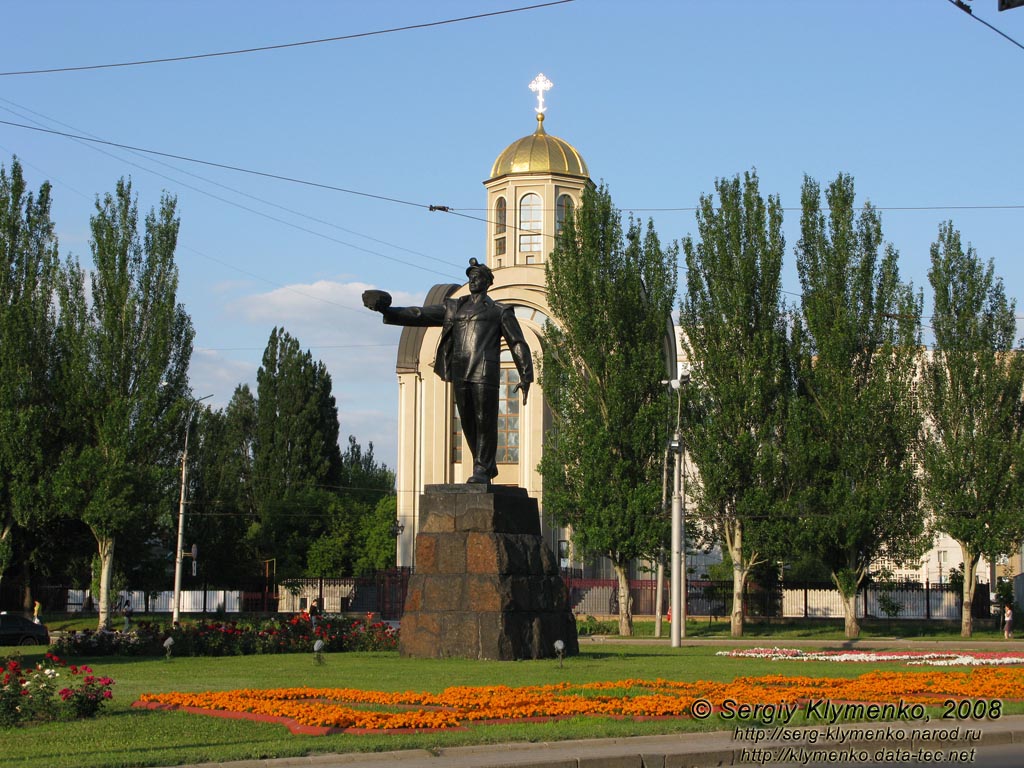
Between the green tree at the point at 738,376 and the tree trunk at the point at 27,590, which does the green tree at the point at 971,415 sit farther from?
the tree trunk at the point at 27,590

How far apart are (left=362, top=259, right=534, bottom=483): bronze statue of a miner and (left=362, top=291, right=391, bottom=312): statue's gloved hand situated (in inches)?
6.8

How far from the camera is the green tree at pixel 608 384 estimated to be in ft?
123

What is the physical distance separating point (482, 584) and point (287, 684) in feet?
10.3

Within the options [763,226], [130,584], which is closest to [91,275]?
[130,584]

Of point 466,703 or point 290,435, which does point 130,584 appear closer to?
point 290,435

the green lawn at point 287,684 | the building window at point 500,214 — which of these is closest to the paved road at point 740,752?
the green lawn at point 287,684

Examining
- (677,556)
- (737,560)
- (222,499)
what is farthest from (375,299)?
(222,499)

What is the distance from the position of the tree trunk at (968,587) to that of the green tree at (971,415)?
28mm

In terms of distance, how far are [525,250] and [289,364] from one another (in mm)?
18141

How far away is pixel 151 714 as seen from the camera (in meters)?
11.4

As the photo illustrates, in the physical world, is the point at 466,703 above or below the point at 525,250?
below

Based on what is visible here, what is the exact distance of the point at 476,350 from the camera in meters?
17.3

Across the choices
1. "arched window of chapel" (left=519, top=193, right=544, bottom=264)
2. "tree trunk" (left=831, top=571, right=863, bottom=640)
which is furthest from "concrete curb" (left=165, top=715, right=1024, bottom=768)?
"arched window of chapel" (left=519, top=193, right=544, bottom=264)

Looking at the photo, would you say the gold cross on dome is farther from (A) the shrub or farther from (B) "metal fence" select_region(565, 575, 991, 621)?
(A) the shrub
